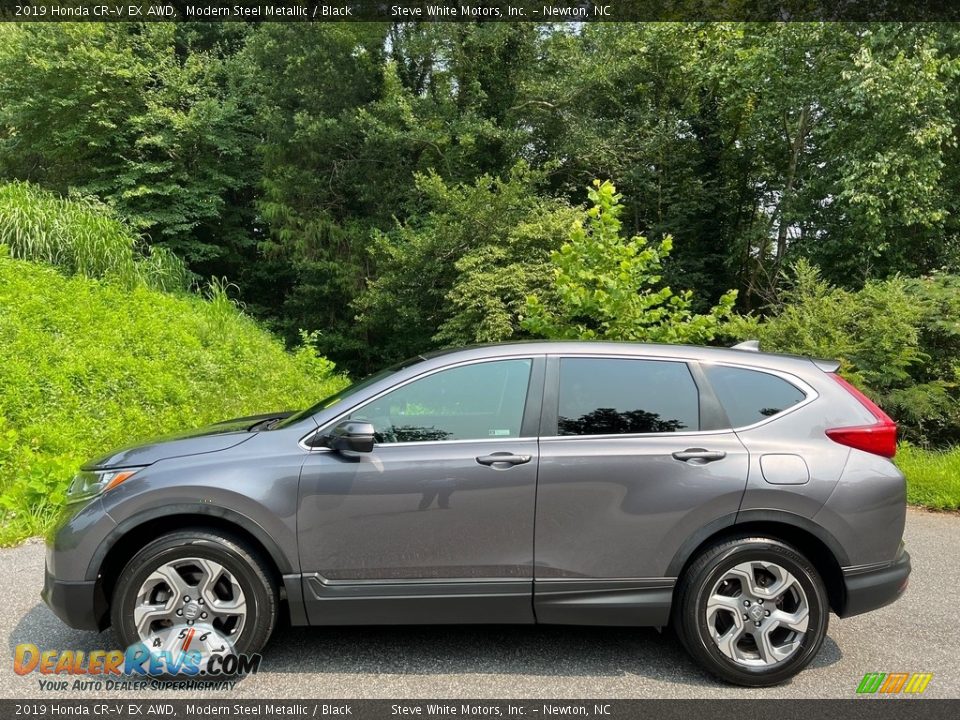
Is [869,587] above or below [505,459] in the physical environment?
below

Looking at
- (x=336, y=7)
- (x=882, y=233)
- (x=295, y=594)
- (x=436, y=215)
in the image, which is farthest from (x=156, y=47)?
(x=295, y=594)

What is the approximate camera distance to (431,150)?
17516 mm

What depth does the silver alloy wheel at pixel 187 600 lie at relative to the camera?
338 centimetres

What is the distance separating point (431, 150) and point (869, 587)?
15686mm

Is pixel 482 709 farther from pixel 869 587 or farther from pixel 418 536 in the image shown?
pixel 869 587

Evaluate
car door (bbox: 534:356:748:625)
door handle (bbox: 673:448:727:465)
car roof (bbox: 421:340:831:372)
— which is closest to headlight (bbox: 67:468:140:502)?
car roof (bbox: 421:340:831:372)

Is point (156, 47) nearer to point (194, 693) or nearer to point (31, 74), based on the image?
point (31, 74)

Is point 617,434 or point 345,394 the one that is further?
point 345,394

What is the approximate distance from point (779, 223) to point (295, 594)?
16574 millimetres

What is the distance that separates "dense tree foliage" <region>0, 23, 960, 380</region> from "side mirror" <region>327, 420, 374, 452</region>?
10540 mm

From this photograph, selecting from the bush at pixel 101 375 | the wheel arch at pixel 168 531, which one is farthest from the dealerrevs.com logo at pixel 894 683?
the bush at pixel 101 375

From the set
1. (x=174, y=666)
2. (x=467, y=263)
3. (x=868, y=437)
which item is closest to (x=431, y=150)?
(x=467, y=263)

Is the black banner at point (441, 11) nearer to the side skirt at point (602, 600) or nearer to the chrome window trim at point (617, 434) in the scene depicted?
the chrome window trim at point (617, 434)

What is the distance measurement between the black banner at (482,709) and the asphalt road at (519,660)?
61 millimetres
